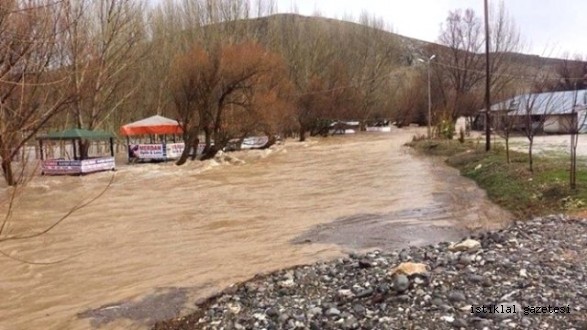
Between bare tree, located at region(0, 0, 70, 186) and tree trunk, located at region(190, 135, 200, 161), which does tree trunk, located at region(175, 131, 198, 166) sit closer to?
tree trunk, located at region(190, 135, 200, 161)

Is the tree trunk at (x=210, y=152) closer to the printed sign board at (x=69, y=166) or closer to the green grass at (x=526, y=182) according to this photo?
the printed sign board at (x=69, y=166)

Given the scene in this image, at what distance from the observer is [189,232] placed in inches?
570

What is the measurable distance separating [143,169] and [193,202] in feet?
47.4

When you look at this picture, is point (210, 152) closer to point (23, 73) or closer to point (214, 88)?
point (214, 88)

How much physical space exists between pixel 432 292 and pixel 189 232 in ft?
29.9

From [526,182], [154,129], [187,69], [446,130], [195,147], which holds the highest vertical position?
[187,69]

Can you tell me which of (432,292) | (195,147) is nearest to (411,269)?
(432,292)

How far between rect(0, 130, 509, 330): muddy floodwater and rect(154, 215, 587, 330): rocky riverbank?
4.19 ft

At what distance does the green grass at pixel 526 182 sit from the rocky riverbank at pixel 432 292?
4258 mm

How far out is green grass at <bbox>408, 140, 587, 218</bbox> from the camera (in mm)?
13289

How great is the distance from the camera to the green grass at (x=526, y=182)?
13.3 metres

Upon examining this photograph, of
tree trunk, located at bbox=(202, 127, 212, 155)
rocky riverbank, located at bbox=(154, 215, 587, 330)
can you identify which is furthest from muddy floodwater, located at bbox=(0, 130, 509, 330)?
tree trunk, located at bbox=(202, 127, 212, 155)

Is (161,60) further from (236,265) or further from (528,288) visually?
(528,288)

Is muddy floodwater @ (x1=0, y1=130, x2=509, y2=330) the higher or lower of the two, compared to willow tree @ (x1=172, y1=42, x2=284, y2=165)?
lower
